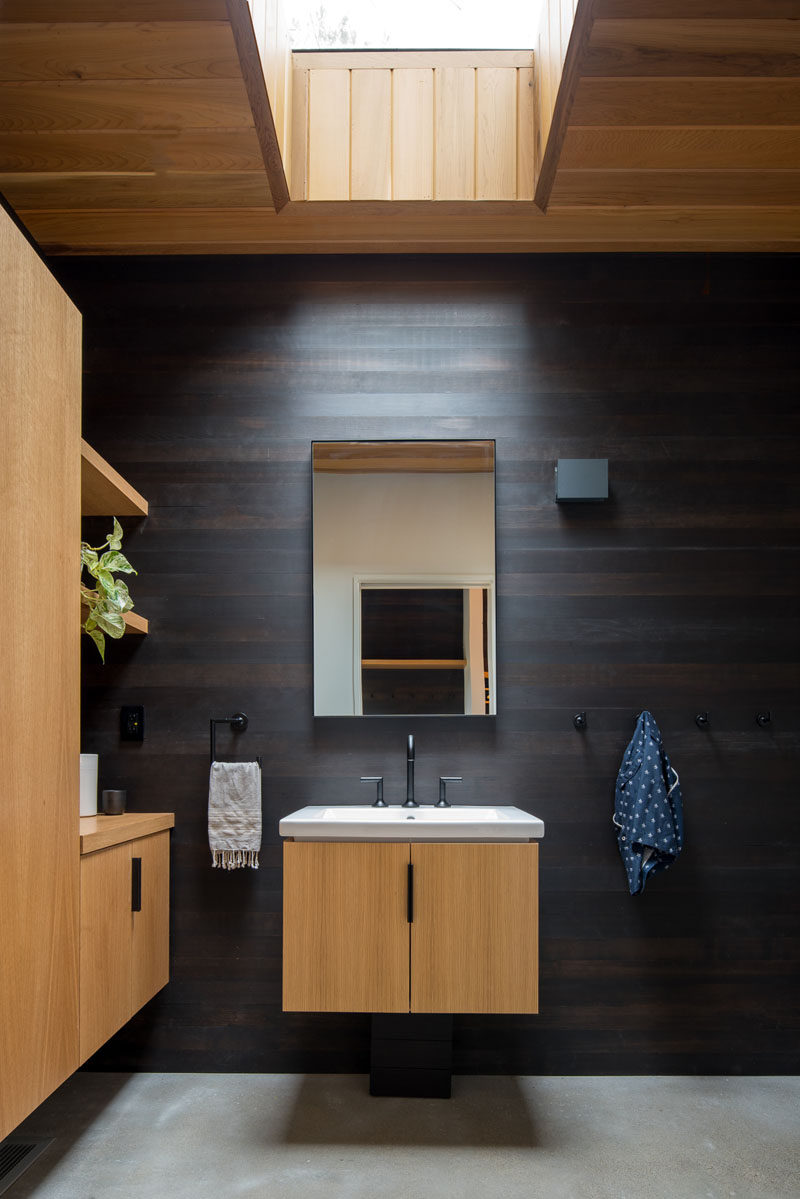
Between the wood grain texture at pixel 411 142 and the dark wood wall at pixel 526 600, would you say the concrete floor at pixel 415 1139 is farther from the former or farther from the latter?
the wood grain texture at pixel 411 142

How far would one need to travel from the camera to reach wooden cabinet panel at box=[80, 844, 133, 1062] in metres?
2.15

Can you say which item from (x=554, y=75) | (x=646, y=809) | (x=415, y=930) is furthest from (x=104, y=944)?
(x=554, y=75)

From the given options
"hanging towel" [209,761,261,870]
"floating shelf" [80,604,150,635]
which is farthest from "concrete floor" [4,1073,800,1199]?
"floating shelf" [80,604,150,635]

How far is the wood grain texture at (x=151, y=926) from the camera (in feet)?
8.30

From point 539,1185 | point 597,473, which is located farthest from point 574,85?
point 539,1185

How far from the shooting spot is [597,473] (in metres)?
2.92

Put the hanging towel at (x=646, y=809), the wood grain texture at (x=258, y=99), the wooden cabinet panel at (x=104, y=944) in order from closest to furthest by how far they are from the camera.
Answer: the wood grain texture at (x=258, y=99) < the wooden cabinet panel at (x=104, y=944) < the hanging towel at (x=646, y=809)

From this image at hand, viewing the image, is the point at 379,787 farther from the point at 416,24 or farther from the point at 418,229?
the point at 416,24

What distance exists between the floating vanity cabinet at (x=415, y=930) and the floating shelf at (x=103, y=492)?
46.6 inches

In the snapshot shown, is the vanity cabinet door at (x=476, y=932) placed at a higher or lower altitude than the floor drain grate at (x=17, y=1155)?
higher

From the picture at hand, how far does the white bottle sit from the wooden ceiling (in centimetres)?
166

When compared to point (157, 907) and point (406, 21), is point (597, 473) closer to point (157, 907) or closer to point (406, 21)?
point (406, 21)

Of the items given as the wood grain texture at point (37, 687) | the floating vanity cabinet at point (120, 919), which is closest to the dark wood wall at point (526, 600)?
the floating vanity cabinet at point (120, 919)

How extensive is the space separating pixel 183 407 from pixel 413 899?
1733mm
